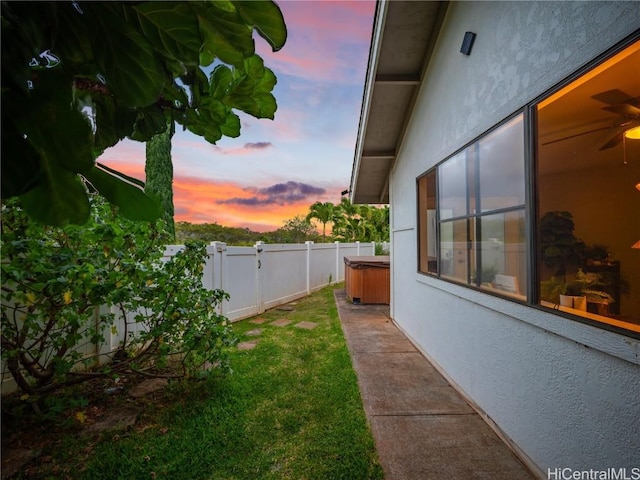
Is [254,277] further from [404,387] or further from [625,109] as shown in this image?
[625,109]

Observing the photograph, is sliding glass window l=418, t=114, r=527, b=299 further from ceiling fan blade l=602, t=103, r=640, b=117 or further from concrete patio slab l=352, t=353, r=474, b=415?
concrete patio slab l=352, t=353, r=474, b=415

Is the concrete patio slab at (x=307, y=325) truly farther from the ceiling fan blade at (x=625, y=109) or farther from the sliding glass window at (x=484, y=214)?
the ceiling fan blade at (x=625, y=109)

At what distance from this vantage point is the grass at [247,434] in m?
2.30

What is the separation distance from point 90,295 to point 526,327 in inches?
133

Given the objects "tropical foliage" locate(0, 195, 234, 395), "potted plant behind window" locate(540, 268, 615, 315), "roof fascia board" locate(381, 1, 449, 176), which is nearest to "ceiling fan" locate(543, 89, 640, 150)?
"potted plant behind window" locate(540, 268, 615, 315)

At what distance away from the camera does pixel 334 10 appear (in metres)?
4.89

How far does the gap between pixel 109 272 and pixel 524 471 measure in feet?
11.6

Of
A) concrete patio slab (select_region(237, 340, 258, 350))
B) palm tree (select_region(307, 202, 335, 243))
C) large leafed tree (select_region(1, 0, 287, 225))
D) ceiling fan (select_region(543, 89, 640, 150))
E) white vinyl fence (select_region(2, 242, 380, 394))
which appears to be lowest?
concrete patio slab (select_region(237, 340, 258, 350))

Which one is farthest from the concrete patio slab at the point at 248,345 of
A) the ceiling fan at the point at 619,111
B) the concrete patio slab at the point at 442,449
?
the ceiling fan at the point at 619,111

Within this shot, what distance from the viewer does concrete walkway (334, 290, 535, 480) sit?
2289 mm

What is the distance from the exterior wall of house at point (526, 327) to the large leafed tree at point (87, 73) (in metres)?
2.20

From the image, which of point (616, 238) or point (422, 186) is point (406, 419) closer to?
point (616, 238)

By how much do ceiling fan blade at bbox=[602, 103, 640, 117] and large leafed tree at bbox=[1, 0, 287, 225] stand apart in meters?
2.42

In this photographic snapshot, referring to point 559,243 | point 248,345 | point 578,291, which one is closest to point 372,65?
point 559,243
